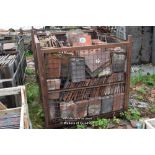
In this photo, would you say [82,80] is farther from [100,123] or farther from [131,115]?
[131,115]

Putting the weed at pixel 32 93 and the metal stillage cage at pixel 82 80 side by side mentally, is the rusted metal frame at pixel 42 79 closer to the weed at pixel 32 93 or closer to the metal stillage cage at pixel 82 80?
the metal stillage cage at pixel 82 80

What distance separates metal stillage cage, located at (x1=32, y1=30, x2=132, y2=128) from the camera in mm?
4176

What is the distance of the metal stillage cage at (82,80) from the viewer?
164 inches

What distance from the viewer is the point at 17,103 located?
380 cm

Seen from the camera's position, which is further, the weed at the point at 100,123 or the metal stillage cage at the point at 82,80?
the weed at the point at 100,123

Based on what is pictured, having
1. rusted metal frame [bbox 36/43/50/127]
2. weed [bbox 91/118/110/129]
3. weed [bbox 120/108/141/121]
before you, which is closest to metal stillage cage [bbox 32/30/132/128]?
rusted metal frame [bbox 36/43/50/127]

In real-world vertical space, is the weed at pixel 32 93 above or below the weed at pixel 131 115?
above

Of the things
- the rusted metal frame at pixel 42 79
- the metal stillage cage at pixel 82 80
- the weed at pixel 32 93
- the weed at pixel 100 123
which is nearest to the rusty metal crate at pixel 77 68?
the metal stillage cage at pixel 82 80

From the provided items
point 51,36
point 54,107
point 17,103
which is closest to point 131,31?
point 51,36

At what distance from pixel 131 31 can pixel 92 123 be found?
3503 millimetres

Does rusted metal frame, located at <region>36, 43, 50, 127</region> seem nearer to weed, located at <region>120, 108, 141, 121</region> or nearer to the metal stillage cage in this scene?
the metal stillage cage

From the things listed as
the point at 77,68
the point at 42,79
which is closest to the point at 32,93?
the point at 42,79

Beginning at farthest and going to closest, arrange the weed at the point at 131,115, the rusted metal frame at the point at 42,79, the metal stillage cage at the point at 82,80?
the weed at the point at 131,115
the metal stillage cage at the point at 82,80
the rusted metal frame at the point at 42,79

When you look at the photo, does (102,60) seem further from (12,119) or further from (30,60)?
(30,60)
